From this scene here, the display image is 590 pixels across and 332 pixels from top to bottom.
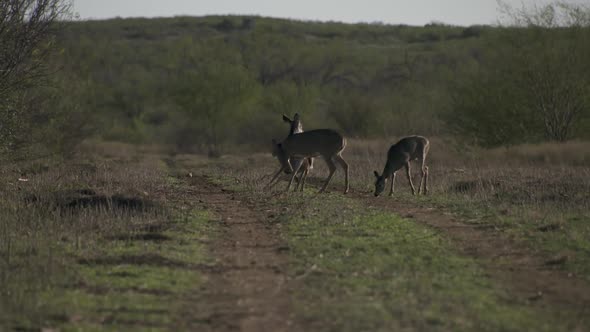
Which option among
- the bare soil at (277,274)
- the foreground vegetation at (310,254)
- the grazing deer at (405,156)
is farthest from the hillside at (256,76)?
the bare soil at (277,274)

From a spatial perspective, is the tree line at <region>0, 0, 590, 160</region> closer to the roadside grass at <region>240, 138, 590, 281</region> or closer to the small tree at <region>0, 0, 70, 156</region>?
the small tree at <region>0, 0, 70, 156</region>

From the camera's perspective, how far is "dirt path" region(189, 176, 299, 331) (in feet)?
25.9

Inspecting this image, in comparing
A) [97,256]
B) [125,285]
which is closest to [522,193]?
[97,256]

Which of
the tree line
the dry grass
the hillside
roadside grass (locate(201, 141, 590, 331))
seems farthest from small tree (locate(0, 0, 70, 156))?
the hillside

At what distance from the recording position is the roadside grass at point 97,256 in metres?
8.16

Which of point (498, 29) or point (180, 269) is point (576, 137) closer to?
point (498, 29)

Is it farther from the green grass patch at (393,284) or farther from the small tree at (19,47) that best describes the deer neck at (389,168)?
the small tree at (19,47)

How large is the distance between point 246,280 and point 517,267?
138 inches

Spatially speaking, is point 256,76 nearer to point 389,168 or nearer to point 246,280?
point 389,168

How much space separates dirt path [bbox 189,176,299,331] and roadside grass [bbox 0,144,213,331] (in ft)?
0.91

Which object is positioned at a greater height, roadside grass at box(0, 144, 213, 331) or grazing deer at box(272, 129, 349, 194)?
grazing deer at box(272, 129, 349, 194)

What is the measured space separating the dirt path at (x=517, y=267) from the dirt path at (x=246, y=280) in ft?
8.30

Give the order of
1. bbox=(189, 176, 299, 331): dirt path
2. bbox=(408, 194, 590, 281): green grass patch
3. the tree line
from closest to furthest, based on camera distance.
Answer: bbox=(189, 176, 299, 331): dirt path → bbox=(408, 194, 590, 281): green grass patch → the tree line

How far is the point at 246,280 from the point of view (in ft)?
31.4
